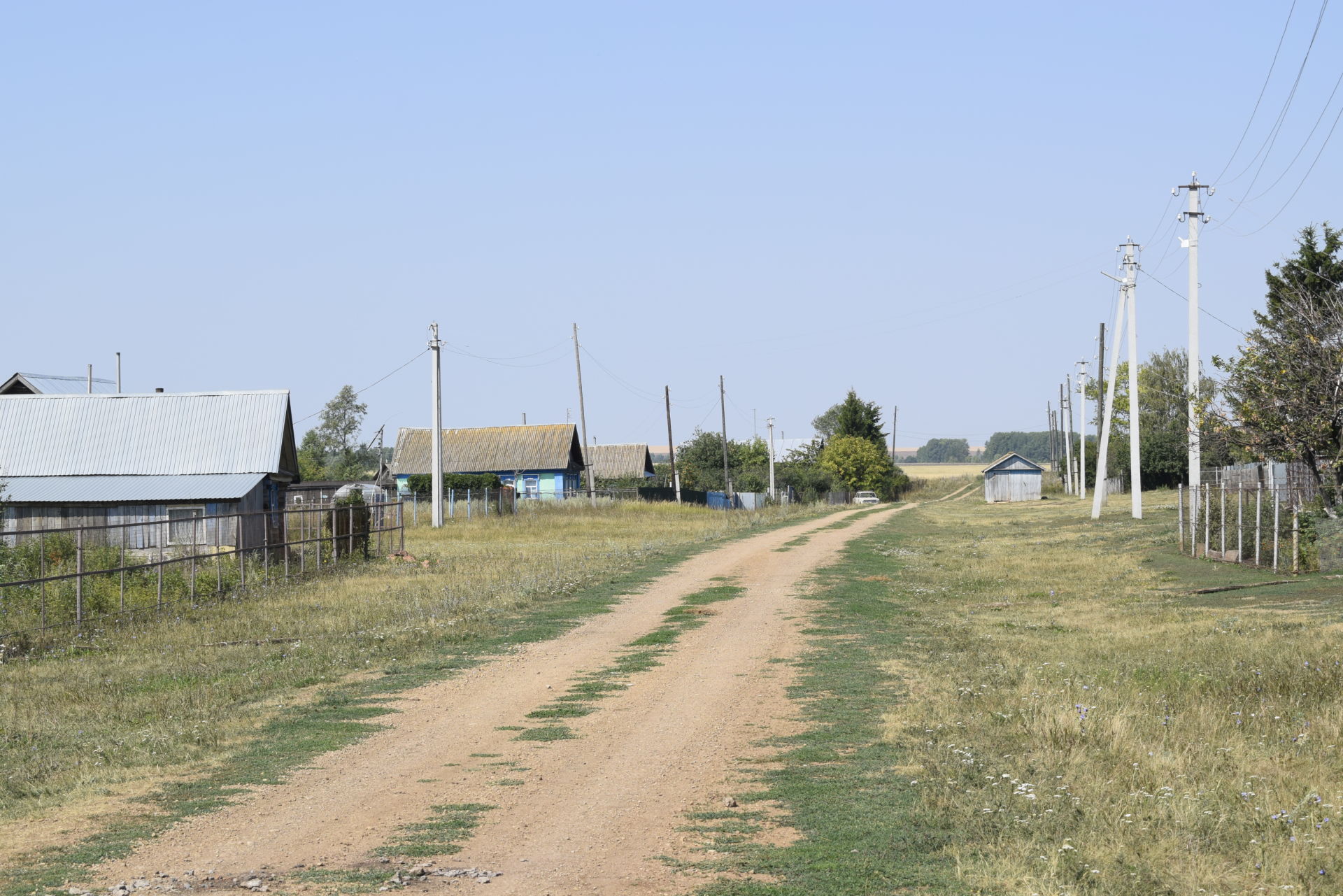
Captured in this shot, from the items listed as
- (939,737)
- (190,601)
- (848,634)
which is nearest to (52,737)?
(939,737)

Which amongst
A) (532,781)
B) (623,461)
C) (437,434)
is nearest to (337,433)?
(623,461)

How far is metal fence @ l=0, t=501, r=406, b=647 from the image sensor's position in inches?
768

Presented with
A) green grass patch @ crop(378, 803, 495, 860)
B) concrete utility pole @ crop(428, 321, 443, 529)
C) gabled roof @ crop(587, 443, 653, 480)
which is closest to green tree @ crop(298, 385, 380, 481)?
gabled roof @ crop(587, 443, 653, 480)

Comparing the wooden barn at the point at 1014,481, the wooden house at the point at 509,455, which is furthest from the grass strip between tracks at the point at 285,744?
the wooden barn at the point at 1014,481

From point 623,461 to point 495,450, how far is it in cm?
2852

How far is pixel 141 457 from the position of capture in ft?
Answer: 139

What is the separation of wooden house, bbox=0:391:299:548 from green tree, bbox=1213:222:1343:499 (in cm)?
2711

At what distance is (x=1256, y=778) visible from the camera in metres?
8.73

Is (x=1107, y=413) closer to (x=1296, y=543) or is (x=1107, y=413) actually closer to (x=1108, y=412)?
(x=1108, y=412)

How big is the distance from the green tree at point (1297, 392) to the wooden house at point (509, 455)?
60.0 m

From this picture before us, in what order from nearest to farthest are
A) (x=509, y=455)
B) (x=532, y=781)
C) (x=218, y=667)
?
(x=532, y=781) → (x=218, y=667) → (x=509, y=455)

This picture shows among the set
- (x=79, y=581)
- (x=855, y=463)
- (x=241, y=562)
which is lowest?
(x=241, y=562)

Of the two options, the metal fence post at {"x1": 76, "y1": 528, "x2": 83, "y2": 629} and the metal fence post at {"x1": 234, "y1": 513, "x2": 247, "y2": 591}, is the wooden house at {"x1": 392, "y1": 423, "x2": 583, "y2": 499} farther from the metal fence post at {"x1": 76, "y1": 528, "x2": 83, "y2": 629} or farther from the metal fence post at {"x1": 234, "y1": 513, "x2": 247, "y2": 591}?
the metal fence post at {"x1": 76, "y1": 528, "x2": 83, "y2": 629}

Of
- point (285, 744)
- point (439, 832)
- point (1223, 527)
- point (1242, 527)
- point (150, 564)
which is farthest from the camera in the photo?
point (1223, 527)
